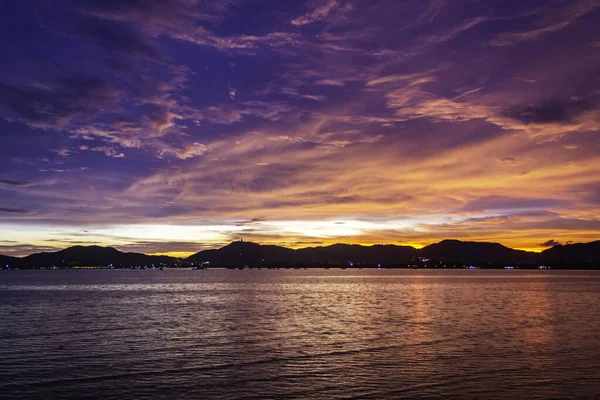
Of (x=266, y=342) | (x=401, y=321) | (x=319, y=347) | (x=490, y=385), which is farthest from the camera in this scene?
(x=401, y=321)

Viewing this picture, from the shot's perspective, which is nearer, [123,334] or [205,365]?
[205,365]

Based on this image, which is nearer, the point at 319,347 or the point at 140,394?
the point at 140,394

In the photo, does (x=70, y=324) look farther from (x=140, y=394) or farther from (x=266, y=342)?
(x=140, y=394)

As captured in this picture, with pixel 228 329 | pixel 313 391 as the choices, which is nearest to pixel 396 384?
pixel 313 391

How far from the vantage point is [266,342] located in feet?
165

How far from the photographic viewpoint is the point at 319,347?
4691 centimetres

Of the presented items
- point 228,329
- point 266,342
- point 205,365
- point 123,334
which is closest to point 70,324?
point 123,334

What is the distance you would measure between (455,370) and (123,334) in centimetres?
3543

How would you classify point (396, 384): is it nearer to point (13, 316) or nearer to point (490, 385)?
point (490, 385)

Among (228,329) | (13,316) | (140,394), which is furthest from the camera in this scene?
(13,316)

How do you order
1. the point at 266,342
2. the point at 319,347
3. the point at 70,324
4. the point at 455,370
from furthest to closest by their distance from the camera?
1. the point at 70,324
2. the point at 266,342
3. the point at 319,347
4. the point at 455,370

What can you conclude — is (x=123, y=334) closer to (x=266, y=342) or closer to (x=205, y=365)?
(x=266, y=342)

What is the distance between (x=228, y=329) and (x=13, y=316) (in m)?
35.6

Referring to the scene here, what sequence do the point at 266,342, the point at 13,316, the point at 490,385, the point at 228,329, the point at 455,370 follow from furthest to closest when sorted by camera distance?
1. the point at 13,316
2. the point at 228,329
3. the point at 266,342
4. the point at 455,370
5. the point at 490,385
